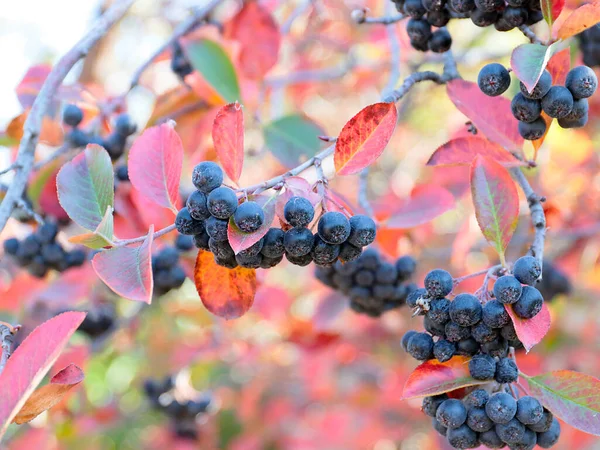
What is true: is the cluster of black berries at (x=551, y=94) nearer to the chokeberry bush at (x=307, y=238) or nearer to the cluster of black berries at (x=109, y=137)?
the chokeberry bush at (x=307, y=238)

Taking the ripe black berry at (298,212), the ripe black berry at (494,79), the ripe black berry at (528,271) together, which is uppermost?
the ripe black berry at (298,212)

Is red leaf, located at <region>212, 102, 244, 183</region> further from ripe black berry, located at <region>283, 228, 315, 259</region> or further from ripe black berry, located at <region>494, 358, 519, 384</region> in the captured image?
ripe black berry, located at <region>494, 358, 519, 384</region>

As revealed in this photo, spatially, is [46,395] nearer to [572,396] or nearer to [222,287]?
[222,287]

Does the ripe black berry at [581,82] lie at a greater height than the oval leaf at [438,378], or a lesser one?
greater

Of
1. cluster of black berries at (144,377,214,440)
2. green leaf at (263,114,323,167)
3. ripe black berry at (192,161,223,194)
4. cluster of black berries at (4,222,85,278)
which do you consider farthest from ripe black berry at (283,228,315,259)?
cluster of black berries at (144,377,214,440)

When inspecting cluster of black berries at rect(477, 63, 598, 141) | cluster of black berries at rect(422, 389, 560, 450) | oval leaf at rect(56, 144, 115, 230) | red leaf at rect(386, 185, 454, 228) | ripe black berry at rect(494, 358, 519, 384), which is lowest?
red leaf at rect(386, 185, 454, 228)

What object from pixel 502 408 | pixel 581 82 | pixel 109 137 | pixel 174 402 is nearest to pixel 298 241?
pixel 502 408

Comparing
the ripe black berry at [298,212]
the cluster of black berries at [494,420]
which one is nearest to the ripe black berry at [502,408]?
the cluster of black berries at [494,420]
